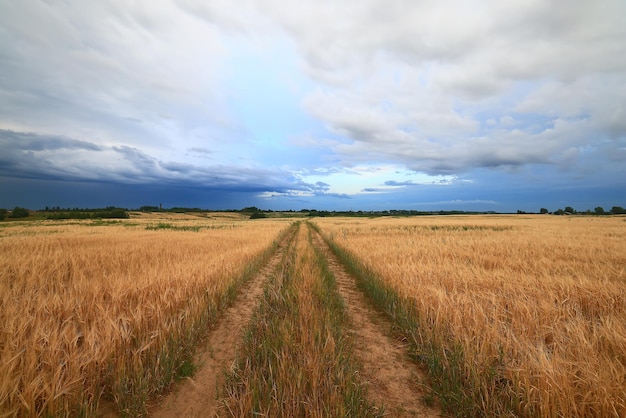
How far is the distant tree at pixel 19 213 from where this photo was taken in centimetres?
7444

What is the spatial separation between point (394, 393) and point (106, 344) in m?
3.54

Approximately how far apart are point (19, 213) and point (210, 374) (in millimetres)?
112292

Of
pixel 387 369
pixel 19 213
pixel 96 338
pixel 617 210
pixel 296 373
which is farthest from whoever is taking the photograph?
pixel 617 210

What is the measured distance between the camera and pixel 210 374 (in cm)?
341

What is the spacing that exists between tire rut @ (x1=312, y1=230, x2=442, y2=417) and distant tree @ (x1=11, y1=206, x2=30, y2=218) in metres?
110

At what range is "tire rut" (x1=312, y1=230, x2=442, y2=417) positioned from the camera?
114 inches

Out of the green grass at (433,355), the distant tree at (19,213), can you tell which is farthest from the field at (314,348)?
the distant tree at (19,213)

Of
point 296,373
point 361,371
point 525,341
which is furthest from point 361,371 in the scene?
point 525,341

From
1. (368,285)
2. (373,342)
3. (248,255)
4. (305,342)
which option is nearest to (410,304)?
(373,342)

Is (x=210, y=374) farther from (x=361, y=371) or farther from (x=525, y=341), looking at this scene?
(x=525, y=341)

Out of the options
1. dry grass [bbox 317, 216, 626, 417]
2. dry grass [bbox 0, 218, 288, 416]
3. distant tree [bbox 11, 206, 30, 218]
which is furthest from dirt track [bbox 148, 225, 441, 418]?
distant tree [bbox 11, 206, 30, 218]

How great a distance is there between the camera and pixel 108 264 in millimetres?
8109

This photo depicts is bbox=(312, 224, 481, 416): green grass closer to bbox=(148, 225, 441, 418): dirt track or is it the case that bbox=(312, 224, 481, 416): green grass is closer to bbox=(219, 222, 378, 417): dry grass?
bbox=(148, 225, 441, 418): dirt track

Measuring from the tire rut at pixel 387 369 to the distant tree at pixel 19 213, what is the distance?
362 ft
